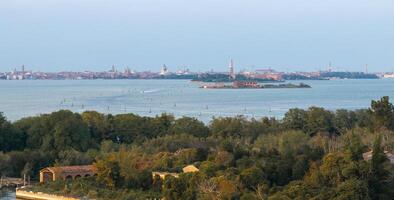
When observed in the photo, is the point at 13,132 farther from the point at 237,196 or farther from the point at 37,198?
the point at 237,196

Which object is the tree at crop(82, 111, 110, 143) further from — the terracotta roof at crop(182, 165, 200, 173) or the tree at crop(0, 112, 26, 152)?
the terracotta roof at crop(182, 165, 200, 173)

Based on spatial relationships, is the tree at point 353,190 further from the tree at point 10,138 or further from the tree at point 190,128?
the tree at point 10,138

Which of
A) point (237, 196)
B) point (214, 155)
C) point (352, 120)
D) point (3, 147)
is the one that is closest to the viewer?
point (237, 196)

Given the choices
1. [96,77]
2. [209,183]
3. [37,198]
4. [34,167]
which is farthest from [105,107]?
[96,77]

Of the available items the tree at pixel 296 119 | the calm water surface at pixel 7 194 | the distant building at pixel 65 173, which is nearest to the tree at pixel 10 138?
the distant building at pixel 65 173

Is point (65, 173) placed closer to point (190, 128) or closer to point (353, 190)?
point (190, 128)
